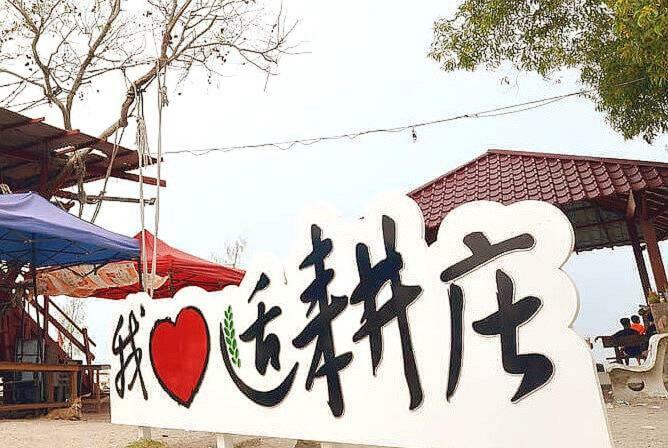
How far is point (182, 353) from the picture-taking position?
13.3ft

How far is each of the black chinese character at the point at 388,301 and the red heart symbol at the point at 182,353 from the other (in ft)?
4.64

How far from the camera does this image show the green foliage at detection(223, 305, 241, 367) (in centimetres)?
365

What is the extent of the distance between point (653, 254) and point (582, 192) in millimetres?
1171

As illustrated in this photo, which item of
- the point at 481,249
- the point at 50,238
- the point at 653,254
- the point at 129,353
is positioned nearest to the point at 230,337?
the point at 129,353

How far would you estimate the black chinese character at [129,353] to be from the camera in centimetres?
443

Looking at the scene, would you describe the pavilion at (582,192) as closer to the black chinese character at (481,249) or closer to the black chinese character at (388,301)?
the black chinese character at (388,301)

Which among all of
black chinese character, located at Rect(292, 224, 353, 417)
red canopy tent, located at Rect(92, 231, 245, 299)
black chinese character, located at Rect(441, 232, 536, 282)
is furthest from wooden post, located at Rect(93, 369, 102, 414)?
black chinese character, located at Rect(441, 232, 536, 282)

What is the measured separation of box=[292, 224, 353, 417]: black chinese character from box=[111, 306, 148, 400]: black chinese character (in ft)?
5.66

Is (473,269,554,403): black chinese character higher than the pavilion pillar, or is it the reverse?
the pavilion pillar

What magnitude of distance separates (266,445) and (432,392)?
7.90 feet

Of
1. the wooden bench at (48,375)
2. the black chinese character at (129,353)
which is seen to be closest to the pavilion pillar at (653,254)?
the black chinese character at (129,353)

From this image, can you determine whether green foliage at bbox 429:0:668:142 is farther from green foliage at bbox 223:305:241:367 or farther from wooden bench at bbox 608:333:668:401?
green foliage at bbox 223:305:241:367

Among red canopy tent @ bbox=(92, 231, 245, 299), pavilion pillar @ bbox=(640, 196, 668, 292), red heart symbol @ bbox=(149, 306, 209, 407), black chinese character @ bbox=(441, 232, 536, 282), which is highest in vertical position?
red canopy tent @ bbox=(92, 231, 245, 299)

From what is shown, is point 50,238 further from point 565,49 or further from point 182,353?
point 565,49
